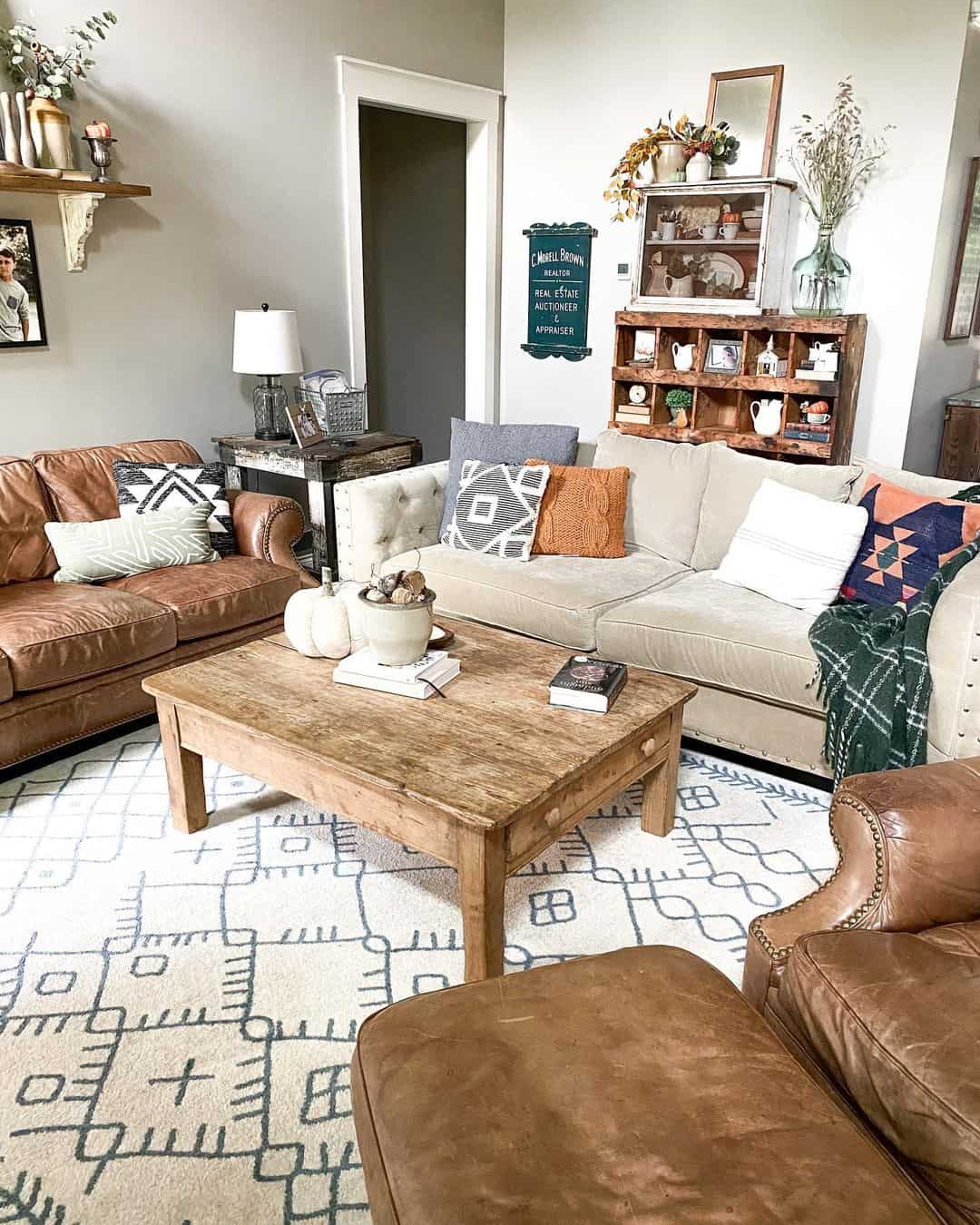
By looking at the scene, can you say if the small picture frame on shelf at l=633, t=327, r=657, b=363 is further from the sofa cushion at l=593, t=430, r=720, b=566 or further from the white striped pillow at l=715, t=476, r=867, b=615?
the white striped pillow at l=715, t=476, r=867, b=615

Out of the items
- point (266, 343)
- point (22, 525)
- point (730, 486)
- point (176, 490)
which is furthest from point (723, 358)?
point (22, 525)

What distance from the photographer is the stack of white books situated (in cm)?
239


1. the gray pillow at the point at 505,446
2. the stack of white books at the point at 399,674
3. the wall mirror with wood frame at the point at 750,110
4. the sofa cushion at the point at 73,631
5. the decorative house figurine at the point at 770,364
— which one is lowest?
the sofa cushion at the point at 73,631

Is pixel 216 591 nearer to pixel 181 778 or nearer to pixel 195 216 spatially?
pixel 181 778

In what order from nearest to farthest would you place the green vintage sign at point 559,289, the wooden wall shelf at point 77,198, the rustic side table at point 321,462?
the wooden wall shelf at point 77,198, the rustic side table at point 321,462, the green vintage sign at point 559,289

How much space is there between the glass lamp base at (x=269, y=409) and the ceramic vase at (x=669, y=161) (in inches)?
84.2

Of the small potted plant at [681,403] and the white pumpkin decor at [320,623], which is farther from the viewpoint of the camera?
the small potted plant at [681,403]

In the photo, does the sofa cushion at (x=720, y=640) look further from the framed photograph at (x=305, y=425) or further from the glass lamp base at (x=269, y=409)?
the glass lamp base at (x=269, y=409)

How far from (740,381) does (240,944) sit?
3449 mm

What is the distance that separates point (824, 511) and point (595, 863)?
137 cm

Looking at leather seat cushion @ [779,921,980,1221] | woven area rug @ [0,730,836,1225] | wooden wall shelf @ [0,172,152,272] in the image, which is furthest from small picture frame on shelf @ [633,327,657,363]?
leather seat cushion @ [779,921,980,1221]

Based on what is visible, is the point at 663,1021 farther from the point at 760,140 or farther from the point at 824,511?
the point at 760,140

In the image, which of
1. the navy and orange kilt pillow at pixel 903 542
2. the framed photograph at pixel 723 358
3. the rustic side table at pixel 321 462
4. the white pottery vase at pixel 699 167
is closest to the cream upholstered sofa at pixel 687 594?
the navy and orange kilt pillow at pixel 903 542

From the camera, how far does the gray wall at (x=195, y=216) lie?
383 centimetres
